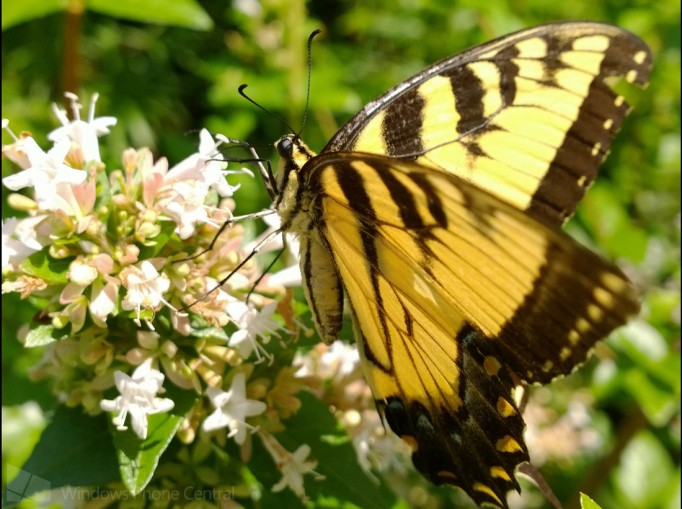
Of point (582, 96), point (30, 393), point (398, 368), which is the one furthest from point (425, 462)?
point (30, 393)

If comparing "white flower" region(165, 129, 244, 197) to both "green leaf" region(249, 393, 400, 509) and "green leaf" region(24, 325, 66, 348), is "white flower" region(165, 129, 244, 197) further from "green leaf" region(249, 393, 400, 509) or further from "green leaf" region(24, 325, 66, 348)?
"green leaf" region(249, 393, 400, 509)

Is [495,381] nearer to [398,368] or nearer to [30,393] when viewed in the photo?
[398,368]

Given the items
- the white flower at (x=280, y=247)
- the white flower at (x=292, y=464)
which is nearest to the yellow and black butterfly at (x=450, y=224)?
the white flower at (x=280, y=247)

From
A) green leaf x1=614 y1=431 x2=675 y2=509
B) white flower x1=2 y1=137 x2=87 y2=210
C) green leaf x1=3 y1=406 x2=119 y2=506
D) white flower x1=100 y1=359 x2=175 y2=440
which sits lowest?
green leaf x1=614 y1=431 x2=675 y2=509

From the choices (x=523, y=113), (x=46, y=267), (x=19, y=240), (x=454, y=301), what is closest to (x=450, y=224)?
(x=454, y=301)

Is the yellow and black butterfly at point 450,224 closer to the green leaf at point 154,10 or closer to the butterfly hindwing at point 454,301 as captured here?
the butterfly hindwing at point 454,301

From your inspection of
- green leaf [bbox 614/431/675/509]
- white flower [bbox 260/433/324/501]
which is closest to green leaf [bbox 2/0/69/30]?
white flower [bbox 260/433/324/501]

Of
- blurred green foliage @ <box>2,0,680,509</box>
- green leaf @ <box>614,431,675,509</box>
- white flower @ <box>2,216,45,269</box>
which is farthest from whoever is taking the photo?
green leaf @ <box>614,431,675,509</box>
